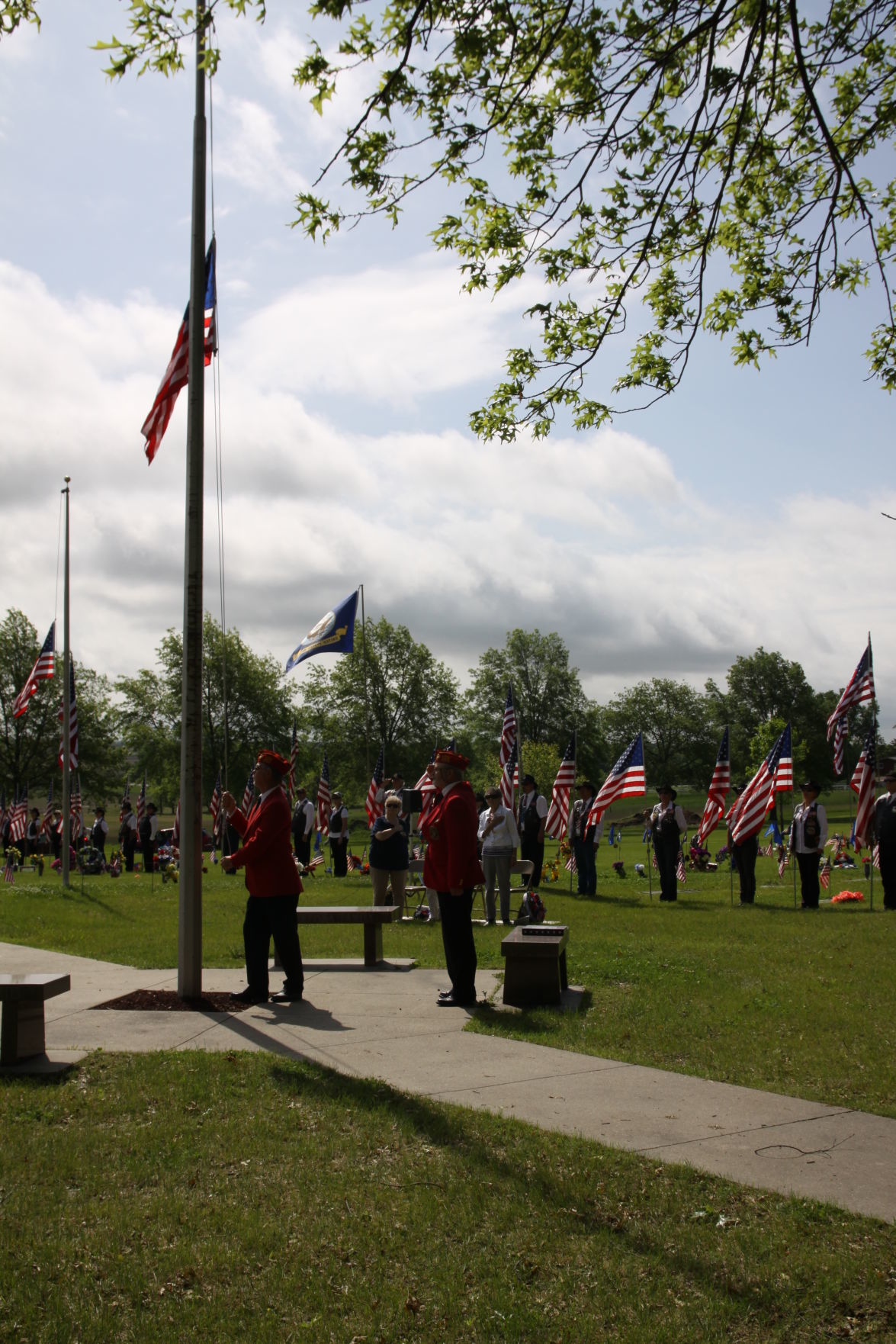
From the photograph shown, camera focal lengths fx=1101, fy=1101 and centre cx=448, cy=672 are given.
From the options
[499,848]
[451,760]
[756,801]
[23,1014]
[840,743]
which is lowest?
[23,1014]

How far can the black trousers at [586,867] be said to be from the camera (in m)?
19.6

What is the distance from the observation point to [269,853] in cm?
888

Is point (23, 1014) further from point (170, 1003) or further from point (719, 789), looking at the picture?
point (719, 789)

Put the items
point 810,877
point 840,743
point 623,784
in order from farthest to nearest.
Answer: point 840,743 → point 623,784 → point 810,877

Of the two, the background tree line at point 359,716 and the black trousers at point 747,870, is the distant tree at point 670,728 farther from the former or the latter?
the black trousers at point 747,870

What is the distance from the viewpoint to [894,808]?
16.8 metres

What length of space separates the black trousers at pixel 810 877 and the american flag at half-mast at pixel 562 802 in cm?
463

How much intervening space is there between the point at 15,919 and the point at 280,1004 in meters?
8.60

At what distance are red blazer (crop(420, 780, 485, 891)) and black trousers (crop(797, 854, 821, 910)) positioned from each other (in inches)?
383

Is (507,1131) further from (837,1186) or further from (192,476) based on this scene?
(192,476)

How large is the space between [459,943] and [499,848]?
5641 millimetres

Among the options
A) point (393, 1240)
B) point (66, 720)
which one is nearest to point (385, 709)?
point (66, 720)

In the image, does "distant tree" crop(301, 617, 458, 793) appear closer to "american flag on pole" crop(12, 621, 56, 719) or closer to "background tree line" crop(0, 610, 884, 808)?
"background tree line" crop(0, 610, 884, 808)

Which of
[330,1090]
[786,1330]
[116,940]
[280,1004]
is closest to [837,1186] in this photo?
[786,1330]
